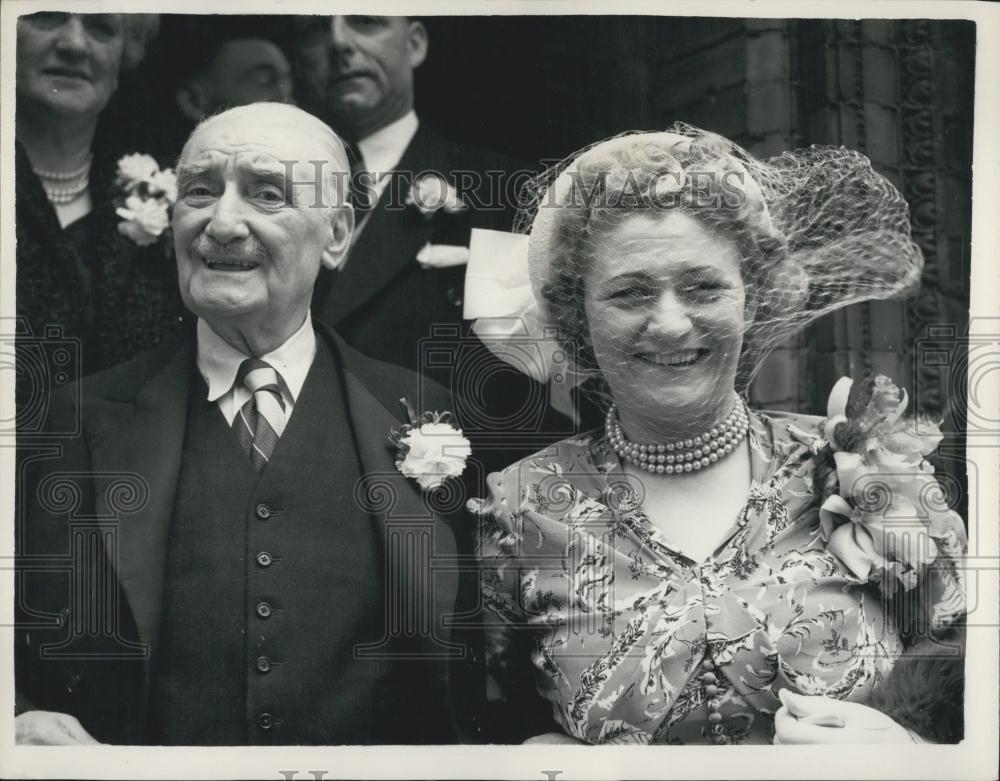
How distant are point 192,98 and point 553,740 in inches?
76.0

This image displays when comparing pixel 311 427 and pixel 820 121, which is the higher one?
pixel 820 121

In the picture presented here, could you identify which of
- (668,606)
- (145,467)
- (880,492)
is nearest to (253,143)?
(145,467)

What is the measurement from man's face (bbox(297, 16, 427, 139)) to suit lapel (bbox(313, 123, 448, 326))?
228 mm

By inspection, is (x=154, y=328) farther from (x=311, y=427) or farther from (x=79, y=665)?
(x=79, y=665)

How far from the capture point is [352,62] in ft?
12.2

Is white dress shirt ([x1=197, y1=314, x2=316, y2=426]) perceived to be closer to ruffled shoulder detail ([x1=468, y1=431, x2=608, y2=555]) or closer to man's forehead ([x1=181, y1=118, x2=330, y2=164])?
man's forehead ([x1=181, y1=118, x2=330, y2=164])

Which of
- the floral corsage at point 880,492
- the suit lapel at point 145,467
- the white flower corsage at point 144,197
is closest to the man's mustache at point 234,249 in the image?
the white flower corsage at point 144,197

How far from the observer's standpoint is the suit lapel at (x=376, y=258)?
12.1 feet

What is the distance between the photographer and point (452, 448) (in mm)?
3652

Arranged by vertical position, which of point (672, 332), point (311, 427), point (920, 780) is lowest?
point (920, 780)

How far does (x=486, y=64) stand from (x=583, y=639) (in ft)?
5.04

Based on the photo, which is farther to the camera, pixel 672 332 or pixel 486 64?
pixel 486 64

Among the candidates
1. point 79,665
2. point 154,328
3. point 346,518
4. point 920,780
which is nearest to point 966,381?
point 920,780

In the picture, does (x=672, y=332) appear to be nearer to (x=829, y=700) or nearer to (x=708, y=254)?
(x=708, y=254)
